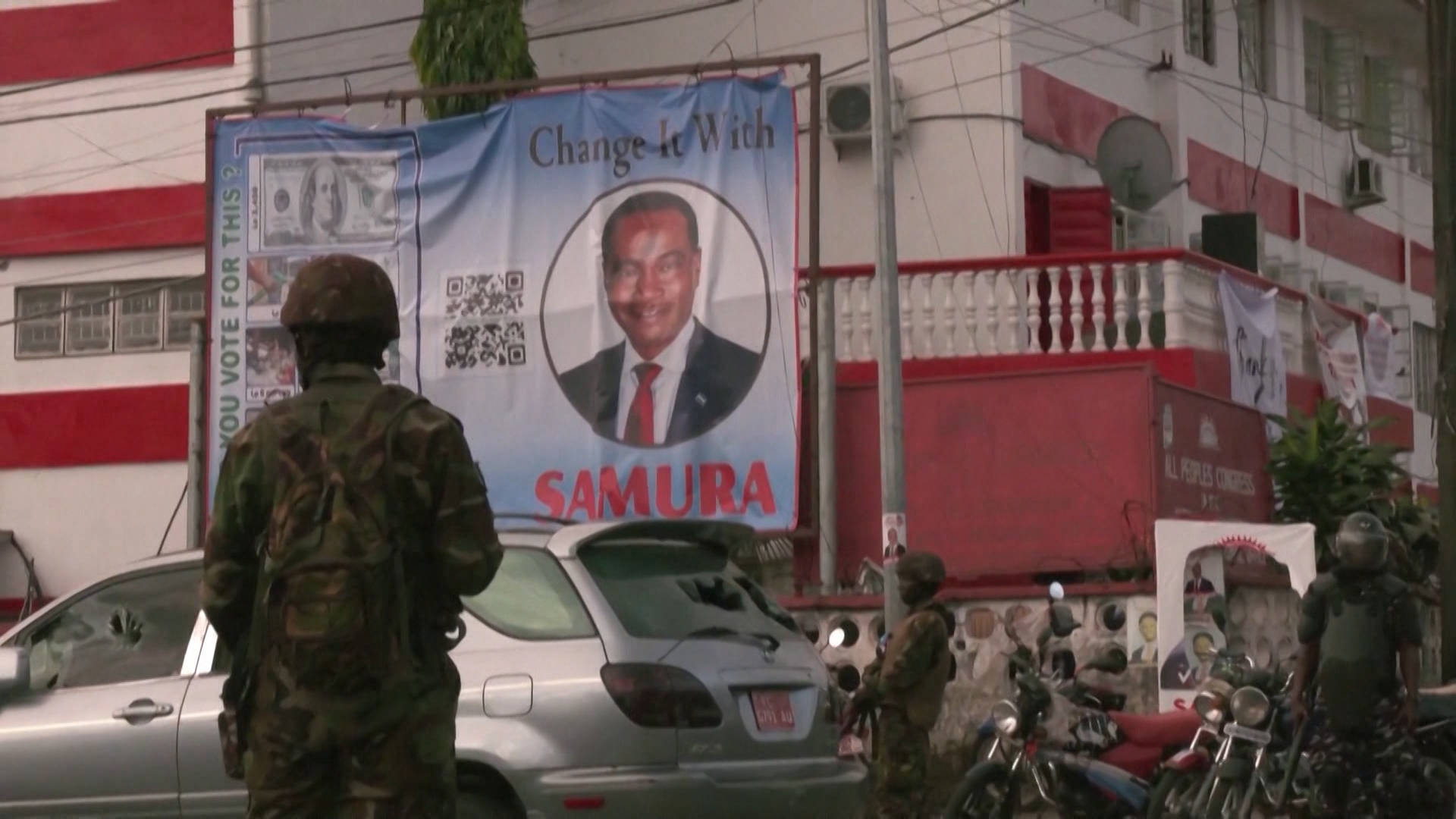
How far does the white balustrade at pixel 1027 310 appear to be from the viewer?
17.2 m

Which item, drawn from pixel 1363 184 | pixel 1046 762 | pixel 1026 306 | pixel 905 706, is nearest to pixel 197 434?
pixel 1026 306

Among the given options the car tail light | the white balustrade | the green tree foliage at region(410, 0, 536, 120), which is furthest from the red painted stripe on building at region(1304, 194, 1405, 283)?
the car tail light

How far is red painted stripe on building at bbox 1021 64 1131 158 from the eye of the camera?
66.7ft

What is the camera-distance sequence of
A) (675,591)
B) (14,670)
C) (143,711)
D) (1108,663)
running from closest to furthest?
(14,670) → (675,591) → (143,711) → (1108,663)

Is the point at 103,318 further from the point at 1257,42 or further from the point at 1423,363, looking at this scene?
the point at 1423,363

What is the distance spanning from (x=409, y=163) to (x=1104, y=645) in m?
6.40

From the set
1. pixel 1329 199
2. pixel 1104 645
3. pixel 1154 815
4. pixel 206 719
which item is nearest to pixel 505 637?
pixel 206 719

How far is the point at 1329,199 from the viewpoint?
26000mm

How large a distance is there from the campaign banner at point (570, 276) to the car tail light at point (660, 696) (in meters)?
8.10

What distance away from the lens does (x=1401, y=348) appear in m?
24.5

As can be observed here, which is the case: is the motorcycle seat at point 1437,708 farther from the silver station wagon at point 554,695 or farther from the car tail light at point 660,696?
the car tail light at point 660,696

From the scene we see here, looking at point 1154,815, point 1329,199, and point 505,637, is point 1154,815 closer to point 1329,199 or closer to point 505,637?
point 505,637

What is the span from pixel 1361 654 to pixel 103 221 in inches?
586

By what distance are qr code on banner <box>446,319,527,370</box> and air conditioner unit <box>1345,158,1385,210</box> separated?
12.6 metres
